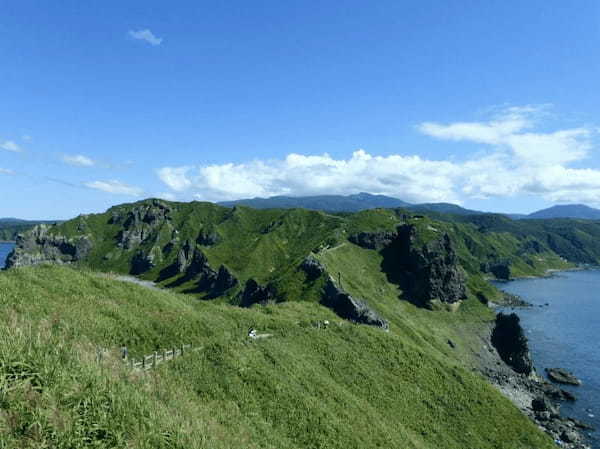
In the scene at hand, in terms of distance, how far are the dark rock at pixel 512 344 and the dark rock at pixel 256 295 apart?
74306 millimetres

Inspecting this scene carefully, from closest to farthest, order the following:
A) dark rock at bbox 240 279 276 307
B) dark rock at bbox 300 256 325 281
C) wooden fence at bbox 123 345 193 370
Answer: wooden fence at bbox 123 345 193 370, dark rock at bbox 300 256 325 281, dark rock at bbox 240 279 276 307

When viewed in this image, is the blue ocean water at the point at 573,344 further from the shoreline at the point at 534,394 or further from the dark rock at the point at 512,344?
the dark rock at the point at 512,344

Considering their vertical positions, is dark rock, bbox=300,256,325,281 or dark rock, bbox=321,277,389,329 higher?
dark rock, bbox=300,256,325,281

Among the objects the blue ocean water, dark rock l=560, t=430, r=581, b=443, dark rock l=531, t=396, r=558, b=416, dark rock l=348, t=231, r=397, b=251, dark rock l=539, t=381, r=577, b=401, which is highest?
dark rock l=348, t=231, r=397, b=251

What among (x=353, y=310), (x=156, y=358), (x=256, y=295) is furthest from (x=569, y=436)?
(x=256, y=295)

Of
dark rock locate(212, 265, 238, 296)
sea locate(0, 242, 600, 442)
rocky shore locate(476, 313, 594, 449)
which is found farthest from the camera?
dark rock locate(212, 265, 238, 296)

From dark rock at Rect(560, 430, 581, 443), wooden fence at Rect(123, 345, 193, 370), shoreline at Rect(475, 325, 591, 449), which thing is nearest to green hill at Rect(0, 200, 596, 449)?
wooden fence at Rect(123, 345, 193, 370)

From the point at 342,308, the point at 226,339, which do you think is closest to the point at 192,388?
the point at 226,339

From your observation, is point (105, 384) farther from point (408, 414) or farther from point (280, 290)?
point (280, 290)

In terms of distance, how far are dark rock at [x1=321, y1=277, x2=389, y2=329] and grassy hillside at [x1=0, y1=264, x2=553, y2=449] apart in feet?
96.8

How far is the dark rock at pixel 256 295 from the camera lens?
12039 centimetres

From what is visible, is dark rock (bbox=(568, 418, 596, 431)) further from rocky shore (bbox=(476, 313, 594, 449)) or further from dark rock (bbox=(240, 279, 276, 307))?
dark rock (bbox=(240, 279, 276, 307))

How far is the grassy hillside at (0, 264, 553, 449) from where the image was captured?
1220 centimetres

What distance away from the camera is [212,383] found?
26.0 metres
